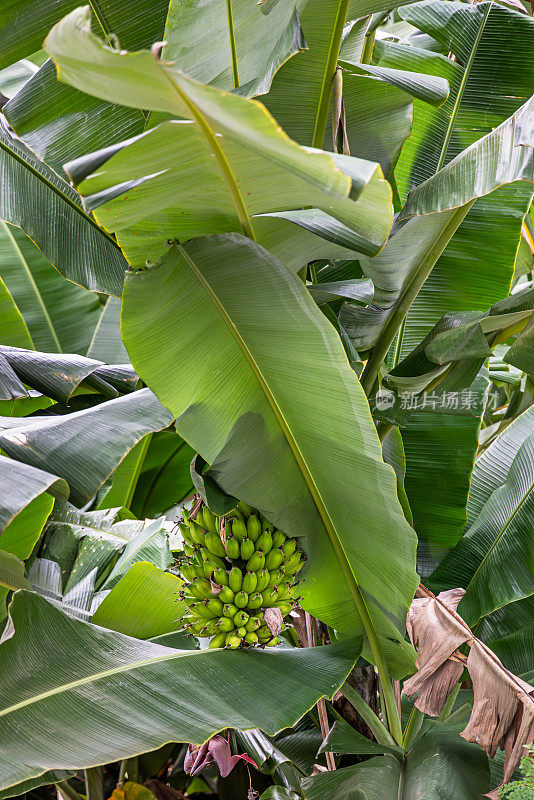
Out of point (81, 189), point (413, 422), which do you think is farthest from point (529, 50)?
point (81, 189)

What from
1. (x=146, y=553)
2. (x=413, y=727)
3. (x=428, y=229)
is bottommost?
(x=413, y=727)

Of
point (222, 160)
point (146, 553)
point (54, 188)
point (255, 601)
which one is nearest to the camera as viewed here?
point (222, 160)

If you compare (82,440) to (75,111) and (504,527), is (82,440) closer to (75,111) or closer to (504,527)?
(75,111)

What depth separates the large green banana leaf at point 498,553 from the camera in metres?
1.18

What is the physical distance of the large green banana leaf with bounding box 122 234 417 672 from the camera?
770 mm

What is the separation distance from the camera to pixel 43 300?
7.32ft

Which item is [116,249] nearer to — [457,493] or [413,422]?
[413,422]

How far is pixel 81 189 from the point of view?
0.56 meters

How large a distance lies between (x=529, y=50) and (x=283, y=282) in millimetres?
843

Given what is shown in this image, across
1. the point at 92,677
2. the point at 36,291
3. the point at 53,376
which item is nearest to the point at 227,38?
the point at 53,376

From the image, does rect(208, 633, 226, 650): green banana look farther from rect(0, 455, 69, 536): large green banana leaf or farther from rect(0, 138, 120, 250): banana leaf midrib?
rect(0, 138, 120, 250): banana leaf midrib

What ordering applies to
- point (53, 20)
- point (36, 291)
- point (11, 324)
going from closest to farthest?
1. point (53, 20)
2. point (11, 324)
3. point (36, 291)

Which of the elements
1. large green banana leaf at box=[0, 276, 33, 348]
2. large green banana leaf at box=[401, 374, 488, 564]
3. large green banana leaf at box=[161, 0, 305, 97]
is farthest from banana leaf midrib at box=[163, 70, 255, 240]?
large green banana leaf at box=[0, 276, 33, 348]

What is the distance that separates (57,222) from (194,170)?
681 millimetres
